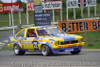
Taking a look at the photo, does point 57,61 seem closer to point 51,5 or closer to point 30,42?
point 30,42

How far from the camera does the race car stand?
14485 millimetres

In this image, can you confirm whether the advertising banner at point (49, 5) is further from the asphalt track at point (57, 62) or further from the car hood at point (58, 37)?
the asphalt track at point (57, 62)

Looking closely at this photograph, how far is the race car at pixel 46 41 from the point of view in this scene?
570 inches

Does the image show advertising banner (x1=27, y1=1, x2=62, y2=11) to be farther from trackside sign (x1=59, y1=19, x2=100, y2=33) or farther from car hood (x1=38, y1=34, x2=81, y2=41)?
car hood (x1=38, y1=34, x2=81, y2=41)

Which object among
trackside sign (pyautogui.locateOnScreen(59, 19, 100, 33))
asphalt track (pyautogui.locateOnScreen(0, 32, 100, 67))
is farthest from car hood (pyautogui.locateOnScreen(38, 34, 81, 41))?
trackside sign (pyautogui.locateOnScreen(59, 19, 100, 33))

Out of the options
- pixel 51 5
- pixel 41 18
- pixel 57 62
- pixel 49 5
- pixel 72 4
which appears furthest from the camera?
pixel 72 4

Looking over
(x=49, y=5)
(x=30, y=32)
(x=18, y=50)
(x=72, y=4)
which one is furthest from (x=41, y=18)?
(x=72, y=4)

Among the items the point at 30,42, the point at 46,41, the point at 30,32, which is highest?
the point at 30,32

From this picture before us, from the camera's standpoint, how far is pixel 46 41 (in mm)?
14719

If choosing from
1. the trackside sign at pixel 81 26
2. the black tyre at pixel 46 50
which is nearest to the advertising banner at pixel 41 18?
the trackside sign at pixel 81 26

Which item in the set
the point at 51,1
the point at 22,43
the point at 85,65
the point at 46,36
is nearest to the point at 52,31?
the point at 46,36

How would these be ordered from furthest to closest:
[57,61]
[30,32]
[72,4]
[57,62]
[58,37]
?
[72,4] < [30,32] < [58,37] < [57,61] < [57,62]

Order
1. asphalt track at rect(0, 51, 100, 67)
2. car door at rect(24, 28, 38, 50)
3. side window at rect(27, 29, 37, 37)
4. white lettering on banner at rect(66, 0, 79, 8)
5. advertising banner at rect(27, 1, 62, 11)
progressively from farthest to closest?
white lettering on banner at rect(66, 0, 79, 8) → advertising banner at rect(27, 1, 62, 11) → side window at rect(27, 29, 37, 37) → car door at rect(24, 28, 38, 50) → asphalt track at rect(0, 51, 100, 67)

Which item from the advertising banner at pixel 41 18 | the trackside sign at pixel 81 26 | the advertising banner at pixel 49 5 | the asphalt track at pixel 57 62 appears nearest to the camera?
the asphalt track at pixel 57 62
